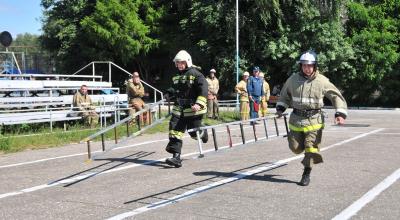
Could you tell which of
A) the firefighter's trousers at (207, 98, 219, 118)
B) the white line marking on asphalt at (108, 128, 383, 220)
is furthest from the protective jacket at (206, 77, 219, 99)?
the white line marking on asphalt at (108, 128, 383, 220)

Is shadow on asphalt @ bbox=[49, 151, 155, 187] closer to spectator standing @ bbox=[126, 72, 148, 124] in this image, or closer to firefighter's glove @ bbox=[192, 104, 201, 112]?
firefighter's glove @ bbox=[192, 104, 201, 112]

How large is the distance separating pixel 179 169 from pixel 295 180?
2.08m

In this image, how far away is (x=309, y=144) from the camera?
25.4 ft

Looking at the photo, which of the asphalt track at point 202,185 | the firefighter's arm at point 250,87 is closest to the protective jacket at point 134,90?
the firefighter's arm at point 250,87

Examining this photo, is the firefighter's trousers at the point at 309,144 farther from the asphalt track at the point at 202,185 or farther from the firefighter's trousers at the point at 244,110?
the firefighter's trousers at the point at 244,110

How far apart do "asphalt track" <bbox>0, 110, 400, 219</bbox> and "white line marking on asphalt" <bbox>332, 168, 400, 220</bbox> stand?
1cm


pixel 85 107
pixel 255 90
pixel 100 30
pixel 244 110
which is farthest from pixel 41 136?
pixel 100 30

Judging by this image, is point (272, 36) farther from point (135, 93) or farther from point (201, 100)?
point (201, 100)

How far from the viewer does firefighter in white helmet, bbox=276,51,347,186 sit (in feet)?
25.3

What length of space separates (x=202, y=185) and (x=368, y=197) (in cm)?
228

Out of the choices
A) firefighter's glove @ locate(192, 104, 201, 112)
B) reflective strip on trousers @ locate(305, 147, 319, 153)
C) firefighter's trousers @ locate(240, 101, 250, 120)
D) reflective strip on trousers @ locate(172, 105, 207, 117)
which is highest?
firefighter's glove @ locate(192, 104, 201, 112)

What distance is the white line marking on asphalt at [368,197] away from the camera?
241 inches

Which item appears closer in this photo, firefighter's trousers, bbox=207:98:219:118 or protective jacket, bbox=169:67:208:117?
protective jacket, bbox=169:67:208:117

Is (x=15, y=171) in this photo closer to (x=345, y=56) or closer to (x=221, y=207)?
(x=221, y=207)
